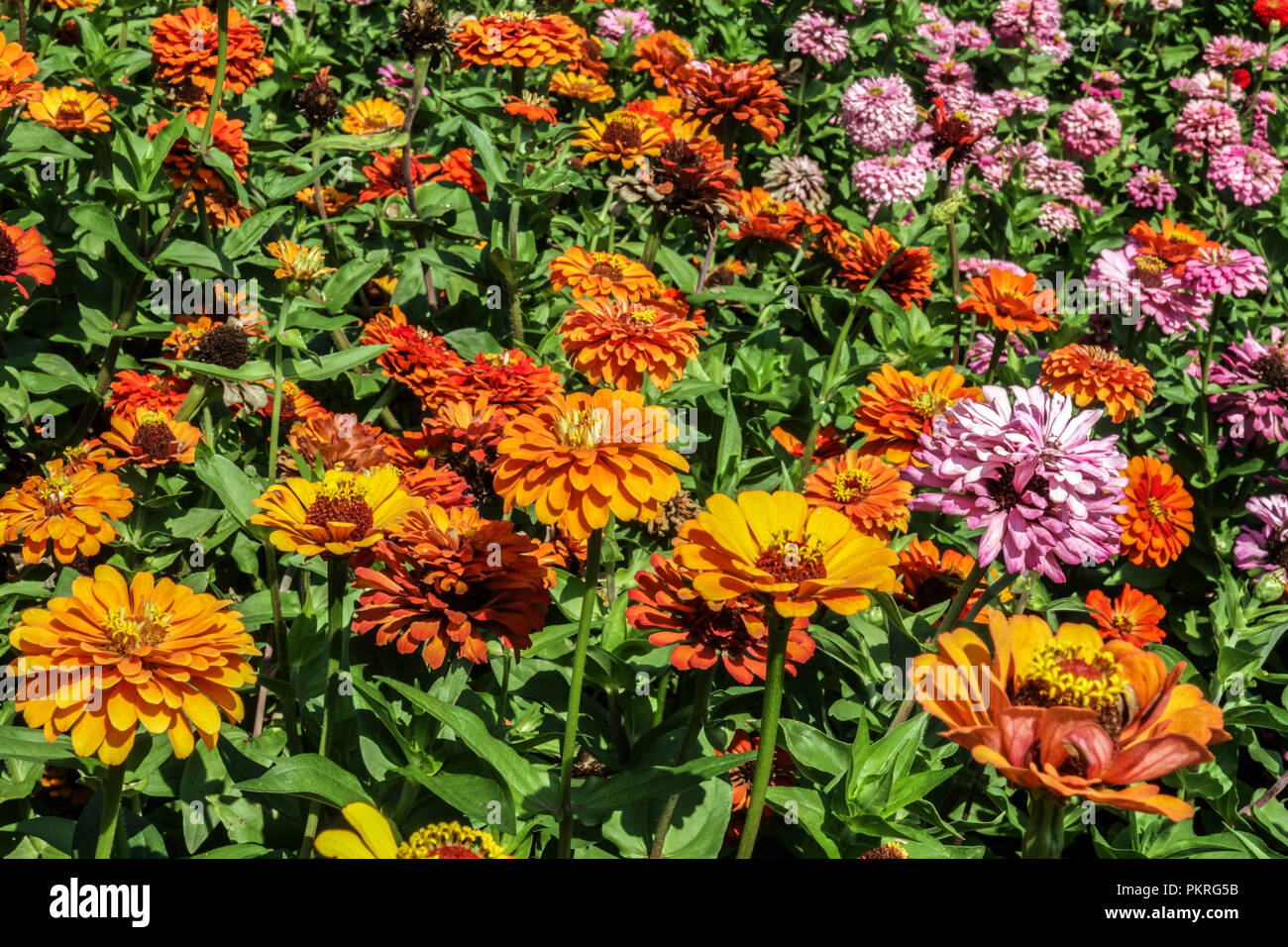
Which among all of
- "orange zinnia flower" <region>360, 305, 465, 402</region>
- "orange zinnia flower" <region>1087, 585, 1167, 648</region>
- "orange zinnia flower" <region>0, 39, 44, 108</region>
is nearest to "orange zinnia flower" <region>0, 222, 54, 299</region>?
"orange zinnia flower" <region>0, 39, 44, 108</region>

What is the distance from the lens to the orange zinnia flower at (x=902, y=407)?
8.66 feet

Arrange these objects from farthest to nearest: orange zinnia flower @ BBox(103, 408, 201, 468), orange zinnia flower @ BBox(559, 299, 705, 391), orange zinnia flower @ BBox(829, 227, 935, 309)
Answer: orange zinnia flower @ BBox(829, 227, 935, 309) → orange zinnia flower @ BBox(103, 408, 201, 468) → orange zinnia flower @ BBox(559, 299, 705, 391)

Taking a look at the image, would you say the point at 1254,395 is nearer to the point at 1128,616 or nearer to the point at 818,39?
the point at 1128,616

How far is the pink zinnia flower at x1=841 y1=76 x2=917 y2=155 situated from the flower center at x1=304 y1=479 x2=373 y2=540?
3114 millimetres

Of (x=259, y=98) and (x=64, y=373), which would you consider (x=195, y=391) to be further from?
(x=259, y=98)

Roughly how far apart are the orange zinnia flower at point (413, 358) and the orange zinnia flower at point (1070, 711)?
166 cm

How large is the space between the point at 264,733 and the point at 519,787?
2.52 feet

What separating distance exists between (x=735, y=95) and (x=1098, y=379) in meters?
1.50

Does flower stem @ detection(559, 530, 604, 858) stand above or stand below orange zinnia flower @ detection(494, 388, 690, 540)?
below

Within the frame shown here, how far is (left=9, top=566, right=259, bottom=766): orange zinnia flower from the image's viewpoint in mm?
1389

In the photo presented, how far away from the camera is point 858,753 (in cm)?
177

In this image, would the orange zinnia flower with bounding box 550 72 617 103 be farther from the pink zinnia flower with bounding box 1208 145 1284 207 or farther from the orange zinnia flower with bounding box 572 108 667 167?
the pink zinnia flower with bounding box 1208 145 1284 207

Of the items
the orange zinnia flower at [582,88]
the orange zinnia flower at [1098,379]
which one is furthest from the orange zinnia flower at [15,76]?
the orange zinnia flower at [1098,379]

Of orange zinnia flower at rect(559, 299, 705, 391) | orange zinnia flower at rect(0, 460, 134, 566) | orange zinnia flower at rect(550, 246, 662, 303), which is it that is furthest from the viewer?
orange zinnia flower at rect(550, 246, 662, 303)
